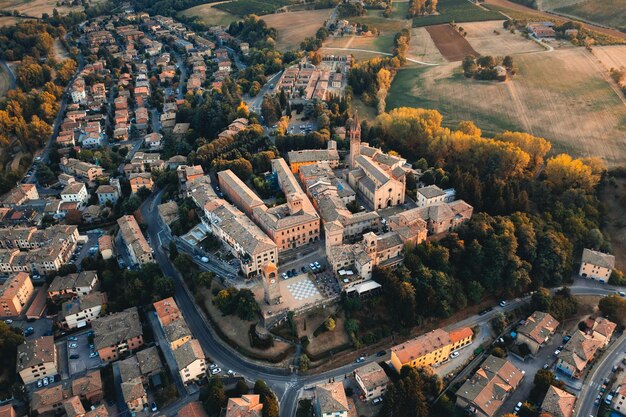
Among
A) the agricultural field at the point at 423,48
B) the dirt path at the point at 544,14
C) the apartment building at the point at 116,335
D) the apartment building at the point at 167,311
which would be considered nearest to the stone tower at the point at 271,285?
the apartment building at the point at 167,311

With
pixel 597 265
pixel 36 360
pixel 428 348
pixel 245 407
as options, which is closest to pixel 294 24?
pixel 597 265

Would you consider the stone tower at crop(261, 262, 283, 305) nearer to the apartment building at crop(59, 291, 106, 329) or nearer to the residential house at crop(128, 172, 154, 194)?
the apartment building at crop(59, 291, 106, 329)

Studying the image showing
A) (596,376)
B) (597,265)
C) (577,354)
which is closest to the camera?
(596,376)

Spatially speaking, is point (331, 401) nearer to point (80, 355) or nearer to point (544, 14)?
point (80, 355)

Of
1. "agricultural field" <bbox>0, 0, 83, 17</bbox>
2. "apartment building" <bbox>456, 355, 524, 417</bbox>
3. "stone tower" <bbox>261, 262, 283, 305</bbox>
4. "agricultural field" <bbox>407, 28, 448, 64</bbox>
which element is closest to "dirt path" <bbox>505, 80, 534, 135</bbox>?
"agricultural field" <bbox>407, 28, 448, 64</bbox>

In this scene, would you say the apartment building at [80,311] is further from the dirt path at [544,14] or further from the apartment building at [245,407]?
the dirt path at [544,14]

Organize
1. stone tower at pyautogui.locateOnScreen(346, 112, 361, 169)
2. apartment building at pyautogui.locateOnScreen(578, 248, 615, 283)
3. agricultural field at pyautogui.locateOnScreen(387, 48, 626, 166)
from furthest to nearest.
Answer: agricultural field at pyautogui.locateOnScreen(387, 48, 626, 166) < stone tower at pyautogui.locateOnScreen(346, 112, 361, 169) < apartment building at pyautogui.locateOnScreen(578, 248, 615, 283)
